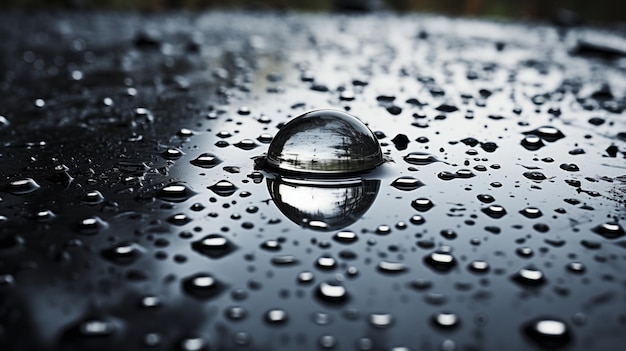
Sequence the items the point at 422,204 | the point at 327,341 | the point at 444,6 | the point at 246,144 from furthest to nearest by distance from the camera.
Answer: the point at 444,6, the point at 246,144, the point at 422,204, the point at 327,341

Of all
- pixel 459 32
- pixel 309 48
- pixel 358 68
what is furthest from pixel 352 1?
pixel 358 68

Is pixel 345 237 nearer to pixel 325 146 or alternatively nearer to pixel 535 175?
pixel 325 146

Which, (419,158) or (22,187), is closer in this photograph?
(22,187)

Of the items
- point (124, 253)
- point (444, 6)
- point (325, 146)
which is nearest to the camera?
point (124, 253)

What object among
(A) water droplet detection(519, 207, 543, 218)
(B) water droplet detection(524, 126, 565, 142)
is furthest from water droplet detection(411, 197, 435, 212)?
(B) water droplet detection(524, 126, 565, 142)

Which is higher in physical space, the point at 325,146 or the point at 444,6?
the point at 325,146

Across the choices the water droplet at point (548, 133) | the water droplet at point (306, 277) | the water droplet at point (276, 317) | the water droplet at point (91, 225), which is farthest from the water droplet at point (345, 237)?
the water droplet at point (548, 133)

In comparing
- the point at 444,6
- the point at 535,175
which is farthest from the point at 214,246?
the point at 444,6
